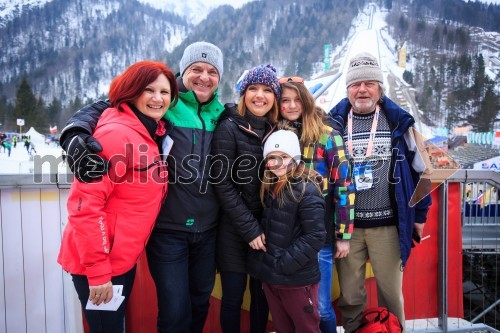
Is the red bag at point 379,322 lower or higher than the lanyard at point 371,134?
lower

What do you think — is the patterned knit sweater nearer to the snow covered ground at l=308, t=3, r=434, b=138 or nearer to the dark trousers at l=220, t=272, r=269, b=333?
the dark trousers at l=220, t=272, r=269, b=333

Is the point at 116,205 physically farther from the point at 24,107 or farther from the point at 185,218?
the point at 24,107

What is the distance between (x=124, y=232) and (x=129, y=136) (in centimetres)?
44

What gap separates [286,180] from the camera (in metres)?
1.79

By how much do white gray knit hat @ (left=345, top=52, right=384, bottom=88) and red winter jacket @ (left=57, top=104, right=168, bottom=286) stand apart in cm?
135

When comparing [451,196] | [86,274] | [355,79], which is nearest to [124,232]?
[86,274]

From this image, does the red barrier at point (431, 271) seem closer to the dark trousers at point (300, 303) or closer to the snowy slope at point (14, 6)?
the dark trousers at point (300, 303)

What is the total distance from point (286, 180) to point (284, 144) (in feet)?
0.64

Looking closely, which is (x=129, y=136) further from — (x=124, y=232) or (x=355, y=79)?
(x=355, y=79)

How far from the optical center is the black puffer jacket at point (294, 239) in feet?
5.63

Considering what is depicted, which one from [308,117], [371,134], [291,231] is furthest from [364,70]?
[291,231]

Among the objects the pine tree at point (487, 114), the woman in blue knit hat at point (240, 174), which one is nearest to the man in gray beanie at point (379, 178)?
the woman in blue knit hat at point (240, 174)

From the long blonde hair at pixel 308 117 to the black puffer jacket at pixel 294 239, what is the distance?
31cm

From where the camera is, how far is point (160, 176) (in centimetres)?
162
